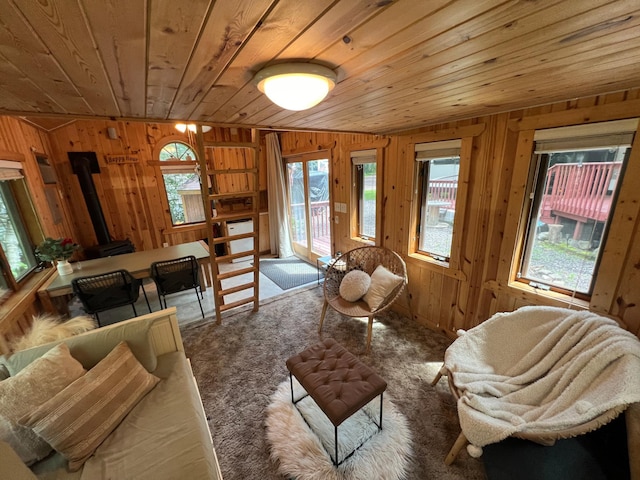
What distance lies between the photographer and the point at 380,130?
263 centimetres

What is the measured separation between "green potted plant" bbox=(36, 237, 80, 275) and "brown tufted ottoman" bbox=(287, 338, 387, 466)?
274 cm

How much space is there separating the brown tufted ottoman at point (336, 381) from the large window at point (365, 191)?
188 centimetres

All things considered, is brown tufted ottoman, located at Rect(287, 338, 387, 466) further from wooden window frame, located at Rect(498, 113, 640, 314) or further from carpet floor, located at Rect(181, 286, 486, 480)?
wooden window frame, located at Rect(498, 113, 640, 314)

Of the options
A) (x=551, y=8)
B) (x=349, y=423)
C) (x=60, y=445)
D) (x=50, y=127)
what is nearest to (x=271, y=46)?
(x=551, y=8)

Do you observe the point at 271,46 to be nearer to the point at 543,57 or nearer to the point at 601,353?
the point at 543,57

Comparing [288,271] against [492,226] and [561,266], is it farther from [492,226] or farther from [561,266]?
[561,266]

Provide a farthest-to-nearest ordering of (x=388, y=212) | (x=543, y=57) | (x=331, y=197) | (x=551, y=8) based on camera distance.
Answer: (x=331, y=197) < (x=388, y=212) < (x=543, y=57) < (x=551, y=8)

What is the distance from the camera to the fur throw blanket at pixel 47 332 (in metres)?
1.55

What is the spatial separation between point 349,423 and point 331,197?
2.80 m

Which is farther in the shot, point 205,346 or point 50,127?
point 50,127

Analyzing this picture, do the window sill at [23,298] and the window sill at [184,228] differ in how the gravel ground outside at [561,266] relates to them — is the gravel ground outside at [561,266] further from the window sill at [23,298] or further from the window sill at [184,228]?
the window sill at [184,228]

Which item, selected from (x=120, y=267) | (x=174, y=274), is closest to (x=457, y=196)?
(x=174, y=274)

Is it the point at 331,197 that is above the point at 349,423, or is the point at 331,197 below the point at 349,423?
above

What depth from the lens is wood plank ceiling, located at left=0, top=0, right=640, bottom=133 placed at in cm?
64
